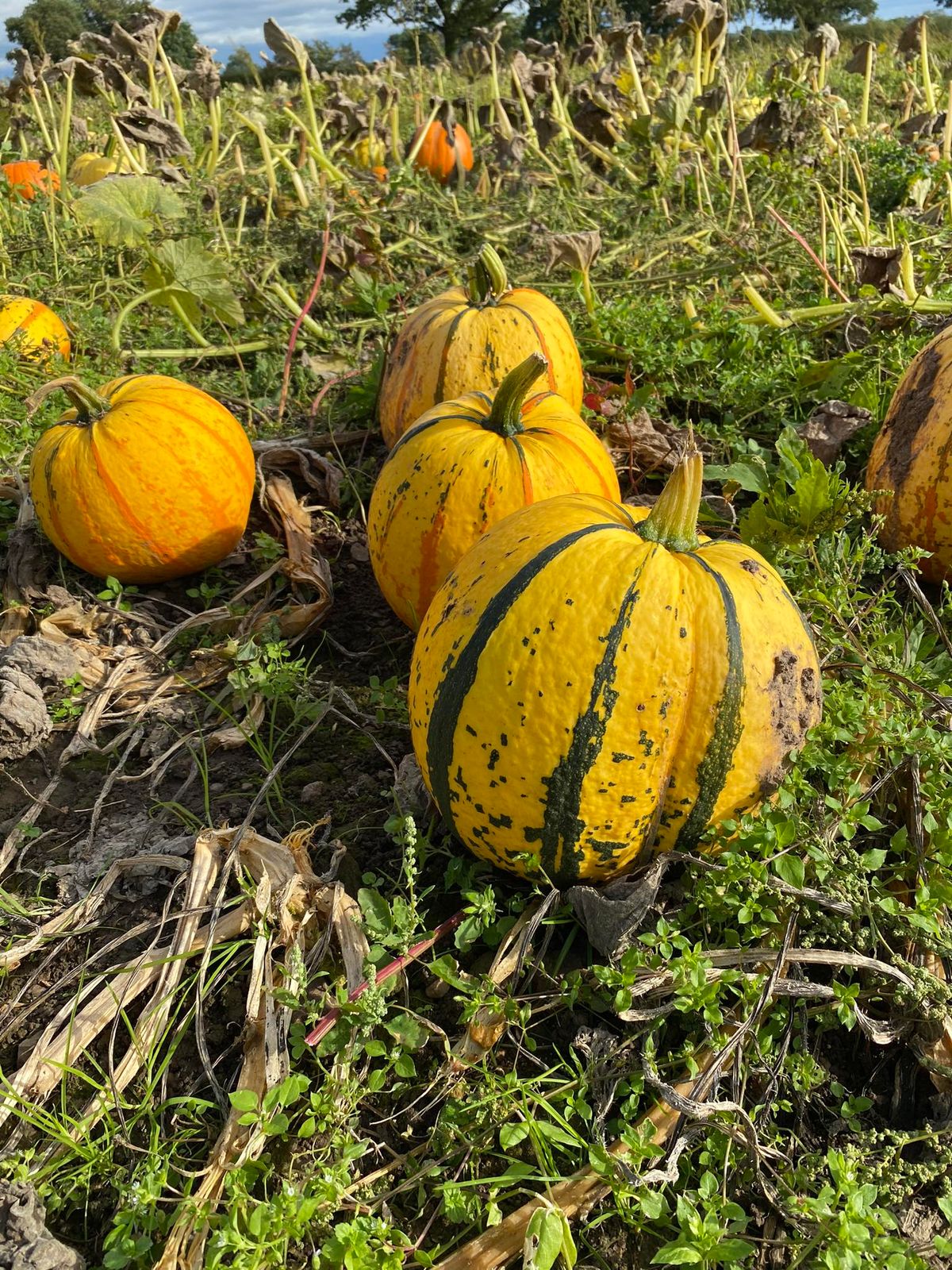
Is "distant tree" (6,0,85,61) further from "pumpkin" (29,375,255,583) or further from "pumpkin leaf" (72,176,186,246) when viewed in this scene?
"pumpkin" (29,375,255,583)

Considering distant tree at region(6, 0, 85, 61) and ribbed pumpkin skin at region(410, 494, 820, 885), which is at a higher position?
distant tree at region(6, 0, 85, 61)

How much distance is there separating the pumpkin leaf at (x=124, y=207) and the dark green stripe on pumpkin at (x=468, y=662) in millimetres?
3422

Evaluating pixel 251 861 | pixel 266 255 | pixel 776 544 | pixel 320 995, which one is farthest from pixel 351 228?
pixel 320 995

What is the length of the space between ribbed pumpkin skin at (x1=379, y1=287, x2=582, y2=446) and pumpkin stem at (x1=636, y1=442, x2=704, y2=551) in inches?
56.9

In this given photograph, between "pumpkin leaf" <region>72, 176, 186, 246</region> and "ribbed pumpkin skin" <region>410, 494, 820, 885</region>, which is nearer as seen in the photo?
"ribbed pumpkin skin" <region>410, 494, 820, 885</region>

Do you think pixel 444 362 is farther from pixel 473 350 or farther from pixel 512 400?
pixel 512 400

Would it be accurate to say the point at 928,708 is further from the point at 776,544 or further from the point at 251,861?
the point at 251,861

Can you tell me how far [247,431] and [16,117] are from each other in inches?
230

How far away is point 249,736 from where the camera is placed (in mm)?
2607

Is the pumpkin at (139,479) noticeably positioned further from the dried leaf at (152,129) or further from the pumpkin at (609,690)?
the dried leaf at (152,129)

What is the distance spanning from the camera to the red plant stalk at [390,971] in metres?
1.82

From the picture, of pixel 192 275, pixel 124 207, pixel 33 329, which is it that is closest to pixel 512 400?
pixel 192 275

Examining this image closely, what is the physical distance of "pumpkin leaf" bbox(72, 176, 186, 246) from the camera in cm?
436

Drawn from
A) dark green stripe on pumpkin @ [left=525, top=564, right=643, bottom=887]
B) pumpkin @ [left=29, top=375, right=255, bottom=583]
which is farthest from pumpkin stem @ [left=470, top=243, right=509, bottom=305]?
dark green stripe on pumpkin @ [left=525, top=564, right=643, bottom=887]
